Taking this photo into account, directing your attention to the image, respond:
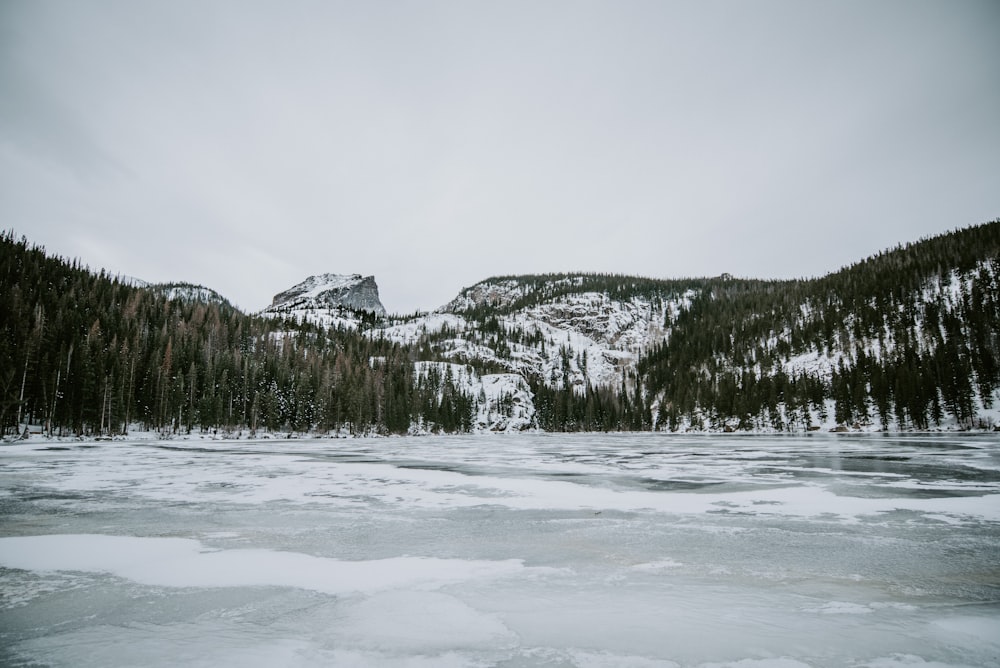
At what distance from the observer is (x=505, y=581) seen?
5.77m

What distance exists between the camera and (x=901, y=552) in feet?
22.8

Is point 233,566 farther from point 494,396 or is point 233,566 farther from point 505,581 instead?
point 494,396

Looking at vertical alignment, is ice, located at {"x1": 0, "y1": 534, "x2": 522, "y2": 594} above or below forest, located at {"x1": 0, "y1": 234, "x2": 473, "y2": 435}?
below

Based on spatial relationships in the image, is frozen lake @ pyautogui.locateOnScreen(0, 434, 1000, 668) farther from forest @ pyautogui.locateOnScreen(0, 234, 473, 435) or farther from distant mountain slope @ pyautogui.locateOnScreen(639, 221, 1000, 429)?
distant mountain slope @ pyautogui.locateOnScreen(639, 221, 1000, 429)

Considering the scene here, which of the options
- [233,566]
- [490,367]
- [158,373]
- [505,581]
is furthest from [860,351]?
[158,373]

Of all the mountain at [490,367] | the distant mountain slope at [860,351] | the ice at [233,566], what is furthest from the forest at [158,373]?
the distant mountain slope at [860,351]

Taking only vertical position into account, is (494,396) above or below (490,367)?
below

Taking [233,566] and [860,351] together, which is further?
[860,351]

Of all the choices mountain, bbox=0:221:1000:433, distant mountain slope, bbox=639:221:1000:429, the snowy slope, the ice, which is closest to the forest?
mountain, bbox=0:221:1000:433

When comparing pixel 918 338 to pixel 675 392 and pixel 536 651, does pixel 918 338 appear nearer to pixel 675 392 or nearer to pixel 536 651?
pixel 675 392

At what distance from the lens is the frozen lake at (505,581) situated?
3.82 meters

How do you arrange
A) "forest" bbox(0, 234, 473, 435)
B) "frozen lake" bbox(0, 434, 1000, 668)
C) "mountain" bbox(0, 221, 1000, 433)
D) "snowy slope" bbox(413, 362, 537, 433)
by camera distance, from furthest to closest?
"snowy slope" bbox(413, 362, 537, 433), "mountain" bbox(0, 221, 1000, 433), "forest" bbox(0, 234, 473, 435), "frozen lake" bbox(0, 434, 1000, 668)

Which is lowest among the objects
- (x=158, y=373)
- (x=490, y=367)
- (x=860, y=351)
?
(x=158, y=373)

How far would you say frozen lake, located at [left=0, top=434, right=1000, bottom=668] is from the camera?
3.82 metres
